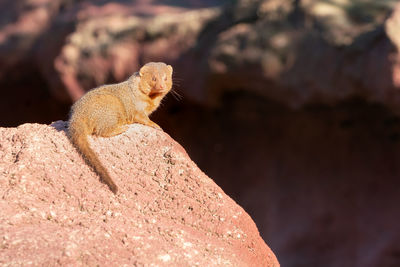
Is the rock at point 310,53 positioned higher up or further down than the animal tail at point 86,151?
further down

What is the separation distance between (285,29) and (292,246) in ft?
9.29

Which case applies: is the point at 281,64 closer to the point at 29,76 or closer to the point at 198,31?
the point at 198,31

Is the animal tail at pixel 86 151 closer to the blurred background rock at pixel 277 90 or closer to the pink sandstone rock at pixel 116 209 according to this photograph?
the pink sandstone rock at pixel 116 209

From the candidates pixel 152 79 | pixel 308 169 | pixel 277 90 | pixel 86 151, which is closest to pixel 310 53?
pixel 277 90

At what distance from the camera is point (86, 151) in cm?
314

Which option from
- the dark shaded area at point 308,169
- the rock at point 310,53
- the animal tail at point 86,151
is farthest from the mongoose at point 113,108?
the dark shaded area at point 308,169

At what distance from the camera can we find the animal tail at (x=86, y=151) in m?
2.99

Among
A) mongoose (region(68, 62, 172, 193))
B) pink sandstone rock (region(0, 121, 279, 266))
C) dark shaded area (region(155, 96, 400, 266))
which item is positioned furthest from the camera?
→ dark shaded area (region(155, 96, 400, 266))

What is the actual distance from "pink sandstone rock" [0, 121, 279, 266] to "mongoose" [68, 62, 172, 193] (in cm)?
6

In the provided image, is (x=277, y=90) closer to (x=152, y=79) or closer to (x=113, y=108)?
(x=152, y=79)

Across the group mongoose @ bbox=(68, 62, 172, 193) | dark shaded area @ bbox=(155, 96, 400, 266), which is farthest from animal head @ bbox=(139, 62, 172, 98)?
dark shaded area @ bbox=(155, 96, 400, 266)

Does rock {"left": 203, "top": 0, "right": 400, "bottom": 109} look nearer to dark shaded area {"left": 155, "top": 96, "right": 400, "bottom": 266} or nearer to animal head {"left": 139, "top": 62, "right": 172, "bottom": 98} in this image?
dark shaded area {"left": 155, "top": 96, "right": 400, "bottom": 266}

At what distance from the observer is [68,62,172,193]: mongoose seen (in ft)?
10.5

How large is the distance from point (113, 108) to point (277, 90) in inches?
154
